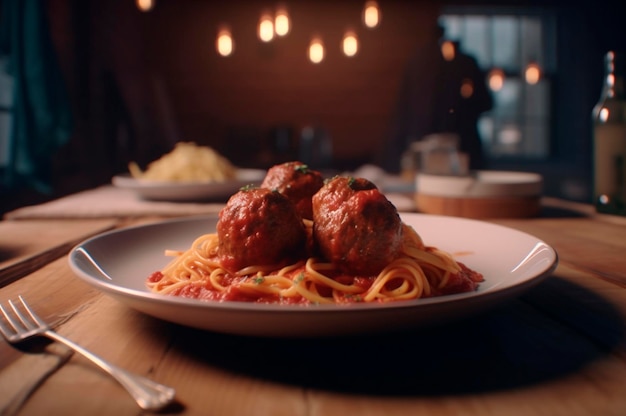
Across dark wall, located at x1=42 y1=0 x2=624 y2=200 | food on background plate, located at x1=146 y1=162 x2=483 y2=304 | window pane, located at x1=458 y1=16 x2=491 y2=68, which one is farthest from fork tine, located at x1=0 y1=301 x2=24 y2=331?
window pane, located at x1=458 y1=16 x2=491 y2=68

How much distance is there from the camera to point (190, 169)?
3311 mm

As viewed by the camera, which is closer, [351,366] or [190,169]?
[351,366]

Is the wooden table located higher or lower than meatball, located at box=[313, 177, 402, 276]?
lower

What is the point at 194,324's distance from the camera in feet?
2.43

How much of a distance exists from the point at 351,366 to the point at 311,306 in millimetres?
106

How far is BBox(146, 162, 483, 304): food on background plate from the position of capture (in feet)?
3.19

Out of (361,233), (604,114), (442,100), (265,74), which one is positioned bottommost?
(361,233)

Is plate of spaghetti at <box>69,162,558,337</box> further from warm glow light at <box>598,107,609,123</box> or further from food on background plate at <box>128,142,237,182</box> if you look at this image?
food on background plate at <box>128,142,237,182</box>

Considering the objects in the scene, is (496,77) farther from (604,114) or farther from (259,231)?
(259,231)

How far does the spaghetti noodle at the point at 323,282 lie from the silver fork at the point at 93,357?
219 millimetres

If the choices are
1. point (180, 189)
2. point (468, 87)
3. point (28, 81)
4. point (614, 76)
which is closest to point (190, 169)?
point (180, 189)

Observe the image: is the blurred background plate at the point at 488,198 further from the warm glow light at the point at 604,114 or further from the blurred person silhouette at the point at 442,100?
the blurred person silhouette at the point at 442,100

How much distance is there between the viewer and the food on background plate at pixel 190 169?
3.25m

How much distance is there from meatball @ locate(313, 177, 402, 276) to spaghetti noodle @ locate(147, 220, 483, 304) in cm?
3
